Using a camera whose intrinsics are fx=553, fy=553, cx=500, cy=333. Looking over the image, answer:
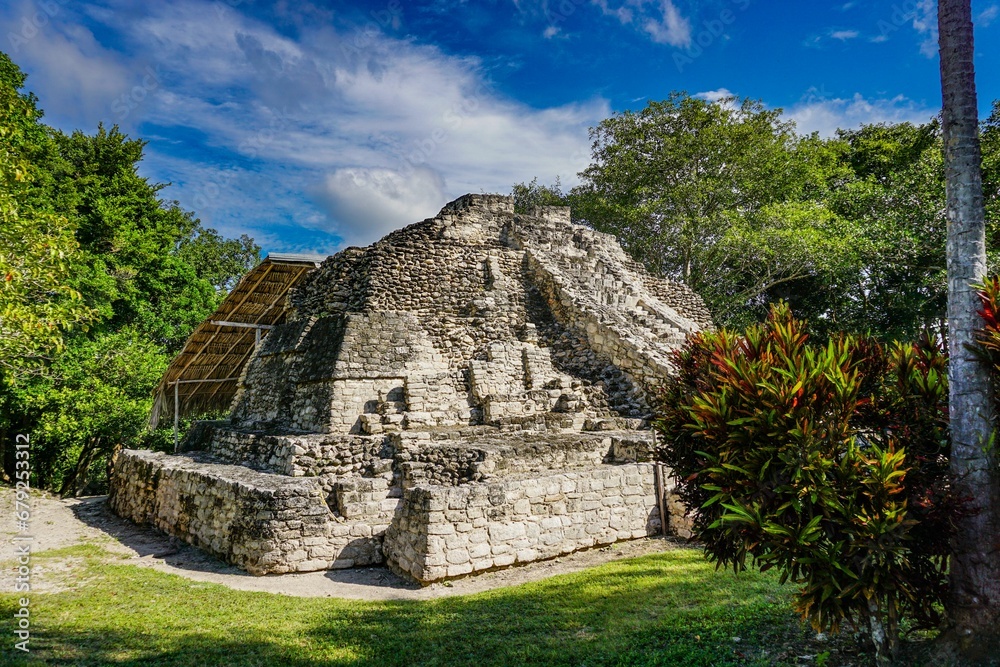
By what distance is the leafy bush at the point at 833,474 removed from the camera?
3355mm

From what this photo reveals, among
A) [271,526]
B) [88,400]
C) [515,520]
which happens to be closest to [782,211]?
[515,520]

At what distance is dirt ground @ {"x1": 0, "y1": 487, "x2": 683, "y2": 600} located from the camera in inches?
268

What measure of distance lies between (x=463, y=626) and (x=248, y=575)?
3720mm

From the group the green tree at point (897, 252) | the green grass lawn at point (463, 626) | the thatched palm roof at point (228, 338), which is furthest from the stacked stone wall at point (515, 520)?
the green tree at point (897, 252)

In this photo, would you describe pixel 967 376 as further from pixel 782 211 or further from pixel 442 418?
pixel 782 211

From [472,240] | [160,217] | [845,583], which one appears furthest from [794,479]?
[160,217]

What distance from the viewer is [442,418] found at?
10.9m

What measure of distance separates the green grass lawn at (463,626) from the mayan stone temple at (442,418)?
1.07 m

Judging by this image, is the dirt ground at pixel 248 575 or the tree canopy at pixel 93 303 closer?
the dirt ground at pixel 248 575

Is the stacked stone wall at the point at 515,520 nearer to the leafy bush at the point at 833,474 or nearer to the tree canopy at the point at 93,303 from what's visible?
the leafy bush at the point at 833,474

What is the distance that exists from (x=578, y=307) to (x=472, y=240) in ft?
11.1

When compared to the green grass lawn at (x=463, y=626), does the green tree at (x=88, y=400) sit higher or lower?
higher

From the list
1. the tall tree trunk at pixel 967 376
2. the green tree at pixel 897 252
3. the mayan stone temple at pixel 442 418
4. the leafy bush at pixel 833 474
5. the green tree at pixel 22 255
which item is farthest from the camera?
the green tree at pixel 897 252

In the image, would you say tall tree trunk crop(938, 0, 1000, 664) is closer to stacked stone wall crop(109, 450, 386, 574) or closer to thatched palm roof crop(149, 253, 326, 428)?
stacked stone wall crop(109, 450, 386, 574)
